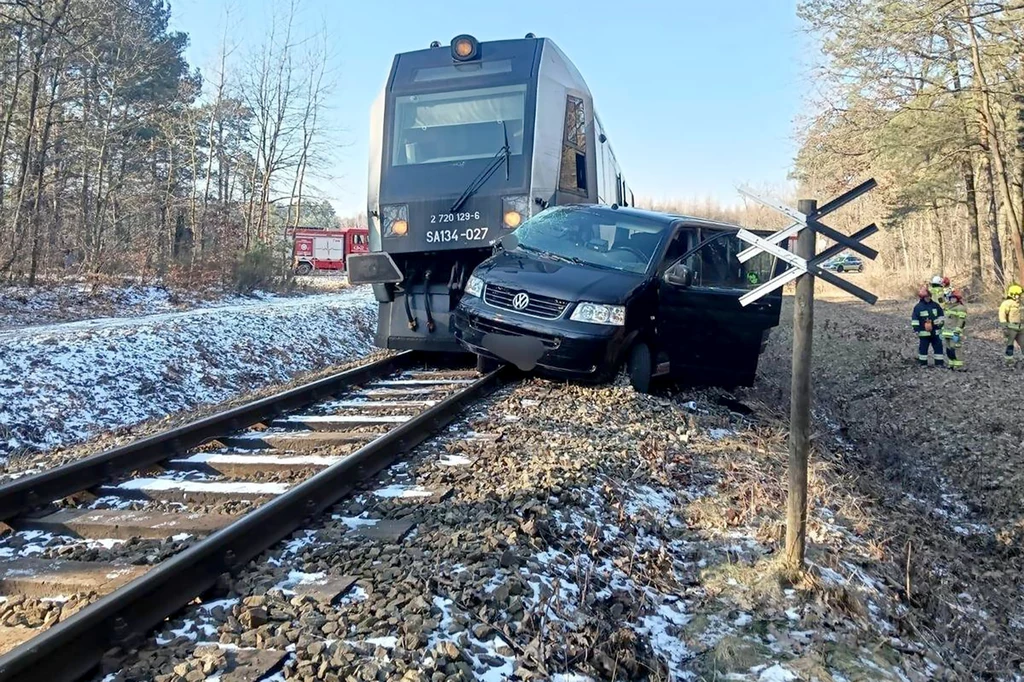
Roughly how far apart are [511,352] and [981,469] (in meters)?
5.08

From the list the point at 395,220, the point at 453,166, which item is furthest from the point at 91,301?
the point at 453,166

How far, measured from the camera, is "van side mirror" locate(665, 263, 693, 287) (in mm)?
7344

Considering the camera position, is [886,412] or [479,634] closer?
[479,634]

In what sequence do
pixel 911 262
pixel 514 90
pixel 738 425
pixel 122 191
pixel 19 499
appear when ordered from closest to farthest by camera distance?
pixel 19 499, pixel 738 425, pixel 514 90, pixel 122 191, pixel 911 262

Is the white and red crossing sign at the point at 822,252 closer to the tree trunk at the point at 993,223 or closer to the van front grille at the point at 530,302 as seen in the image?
the van front grille at the point at 530,302

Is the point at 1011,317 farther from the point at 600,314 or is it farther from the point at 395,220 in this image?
the point at 395,220

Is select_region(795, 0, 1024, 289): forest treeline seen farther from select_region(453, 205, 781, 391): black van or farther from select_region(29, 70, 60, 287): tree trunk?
select_region(29, 70, 60, 287): tree trunk

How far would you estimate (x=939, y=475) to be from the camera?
8078mm

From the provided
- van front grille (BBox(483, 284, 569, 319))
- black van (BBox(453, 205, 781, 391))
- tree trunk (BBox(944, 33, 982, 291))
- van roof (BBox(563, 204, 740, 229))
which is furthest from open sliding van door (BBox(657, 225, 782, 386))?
tree trunk (BBox(944, 33, 982, 291))

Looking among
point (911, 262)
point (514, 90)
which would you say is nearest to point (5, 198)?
point (514, 90)

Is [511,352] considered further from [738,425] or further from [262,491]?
[262,491]

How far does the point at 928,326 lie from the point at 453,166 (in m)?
8.77

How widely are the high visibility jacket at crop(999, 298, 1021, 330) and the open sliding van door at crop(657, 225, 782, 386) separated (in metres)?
7.27

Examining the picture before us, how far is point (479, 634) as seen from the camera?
115 inches
